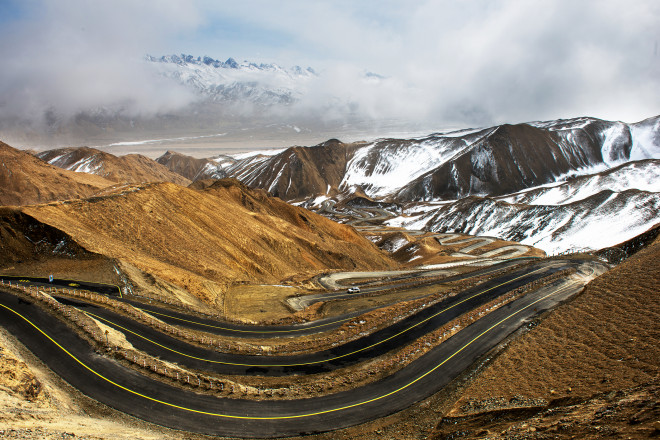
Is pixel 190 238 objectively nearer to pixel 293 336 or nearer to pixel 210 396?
pixel 293 336

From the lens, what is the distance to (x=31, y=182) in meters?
146

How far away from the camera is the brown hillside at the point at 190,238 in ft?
158

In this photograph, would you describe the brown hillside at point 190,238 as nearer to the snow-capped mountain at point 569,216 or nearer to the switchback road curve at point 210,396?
the switchback road curve at point 210,396

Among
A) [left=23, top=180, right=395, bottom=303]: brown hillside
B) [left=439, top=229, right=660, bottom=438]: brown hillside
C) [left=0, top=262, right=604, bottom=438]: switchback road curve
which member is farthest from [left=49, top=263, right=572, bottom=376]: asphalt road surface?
[left=23, top=180, right=395, bottom=303]: brown hillside

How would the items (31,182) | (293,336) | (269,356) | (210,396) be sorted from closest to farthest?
(210,396), (269,356), (293,336), (31,182)

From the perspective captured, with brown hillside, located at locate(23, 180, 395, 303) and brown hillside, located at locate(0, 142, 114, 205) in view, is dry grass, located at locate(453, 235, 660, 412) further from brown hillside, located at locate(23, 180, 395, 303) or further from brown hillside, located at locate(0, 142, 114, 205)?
brown hillside, located at locate(0, 142, 114, 205)

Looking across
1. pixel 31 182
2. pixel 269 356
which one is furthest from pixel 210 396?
pixel 31 182

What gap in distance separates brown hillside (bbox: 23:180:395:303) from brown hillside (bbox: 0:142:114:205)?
104m

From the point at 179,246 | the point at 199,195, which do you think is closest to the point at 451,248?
the point at 199,195

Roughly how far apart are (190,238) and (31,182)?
128 metres

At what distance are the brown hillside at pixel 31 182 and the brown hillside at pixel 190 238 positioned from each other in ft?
343

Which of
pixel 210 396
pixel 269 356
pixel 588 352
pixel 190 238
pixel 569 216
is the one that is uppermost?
pixel 569 216

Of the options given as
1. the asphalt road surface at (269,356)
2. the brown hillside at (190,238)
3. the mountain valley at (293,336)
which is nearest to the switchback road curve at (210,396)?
the mountain valley at (293,336)

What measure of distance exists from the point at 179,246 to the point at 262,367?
34.6 m
